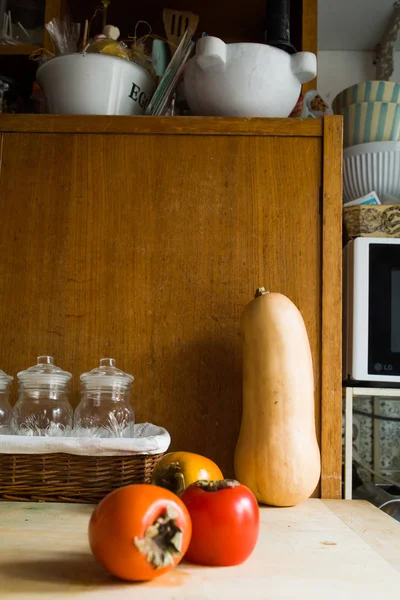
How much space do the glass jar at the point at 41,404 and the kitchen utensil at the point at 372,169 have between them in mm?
887

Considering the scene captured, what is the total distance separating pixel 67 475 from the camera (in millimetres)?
838

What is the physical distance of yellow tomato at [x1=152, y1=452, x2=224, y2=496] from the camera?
2.36 feet

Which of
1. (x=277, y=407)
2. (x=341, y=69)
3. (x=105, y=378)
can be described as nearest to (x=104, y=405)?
(x=105, y=378)

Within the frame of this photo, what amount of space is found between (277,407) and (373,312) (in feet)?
1.29

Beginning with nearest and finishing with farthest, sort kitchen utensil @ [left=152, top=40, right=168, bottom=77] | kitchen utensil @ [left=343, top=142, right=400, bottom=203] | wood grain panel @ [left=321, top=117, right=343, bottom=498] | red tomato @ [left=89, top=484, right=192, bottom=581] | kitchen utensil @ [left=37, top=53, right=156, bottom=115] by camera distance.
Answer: red tomato @ [left=89, top=484, right=192, bottom=581] → wood grain panel @ [left=321, top=117, right=343, bottom=498] → kitchen utensil @ [left=37, top=53, right=156, bottom=115] → kitchen utensil @ [left=152, top=40, right=168, bottom=77] → kitchen utensil @ [left=343, top=142, right=400, bottom=203]

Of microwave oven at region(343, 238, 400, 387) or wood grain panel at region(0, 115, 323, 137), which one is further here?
microwave oven at region(343, 238, 400, 387)

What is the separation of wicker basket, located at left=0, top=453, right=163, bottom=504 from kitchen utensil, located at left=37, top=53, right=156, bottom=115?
0.63 m

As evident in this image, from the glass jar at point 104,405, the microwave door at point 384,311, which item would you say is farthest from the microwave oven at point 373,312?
the glass jar at point 104,405

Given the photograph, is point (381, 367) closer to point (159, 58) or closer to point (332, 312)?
point (332, 312)

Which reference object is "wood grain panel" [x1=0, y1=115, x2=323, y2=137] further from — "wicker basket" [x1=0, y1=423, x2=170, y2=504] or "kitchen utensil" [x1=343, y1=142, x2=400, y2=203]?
"wicker basket" [x1=0, y1=423, x2=170, y2=504]

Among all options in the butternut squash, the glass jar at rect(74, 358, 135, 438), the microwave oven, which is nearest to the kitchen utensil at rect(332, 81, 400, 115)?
the microwave oven

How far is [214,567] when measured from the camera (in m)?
0.58

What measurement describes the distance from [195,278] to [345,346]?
0.39 meters

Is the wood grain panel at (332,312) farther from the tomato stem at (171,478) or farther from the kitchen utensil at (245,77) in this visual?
the tomato stem at (171,478)
